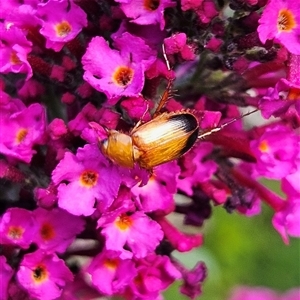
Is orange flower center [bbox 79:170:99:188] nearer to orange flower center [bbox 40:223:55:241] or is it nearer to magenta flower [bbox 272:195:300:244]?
orange flower center [bbox 40:223:55:241]

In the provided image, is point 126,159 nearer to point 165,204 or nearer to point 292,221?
point 165,204

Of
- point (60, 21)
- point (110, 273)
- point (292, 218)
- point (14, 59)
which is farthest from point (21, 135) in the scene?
point (292, 218)

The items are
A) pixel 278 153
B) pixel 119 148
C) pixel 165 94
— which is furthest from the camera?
pixel 278 153

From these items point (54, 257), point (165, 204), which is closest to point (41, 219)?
point (54, 257)

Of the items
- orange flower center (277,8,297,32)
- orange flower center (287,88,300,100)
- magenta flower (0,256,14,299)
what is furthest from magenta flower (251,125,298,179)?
magenta flower (0,256,14,299)

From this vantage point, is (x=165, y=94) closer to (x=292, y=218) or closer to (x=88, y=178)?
(x=88, y=178)

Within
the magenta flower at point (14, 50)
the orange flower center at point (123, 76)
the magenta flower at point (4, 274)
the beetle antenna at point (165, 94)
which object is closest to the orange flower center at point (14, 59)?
the magenta flower at point (14, 50)
